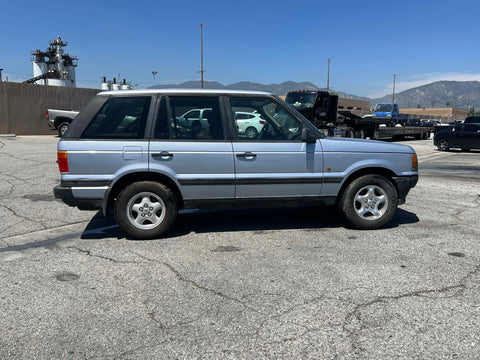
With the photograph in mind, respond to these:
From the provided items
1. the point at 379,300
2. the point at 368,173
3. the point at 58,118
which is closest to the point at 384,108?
the point at 58,118

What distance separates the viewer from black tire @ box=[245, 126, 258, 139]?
5.20 metres

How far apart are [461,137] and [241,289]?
1884cm

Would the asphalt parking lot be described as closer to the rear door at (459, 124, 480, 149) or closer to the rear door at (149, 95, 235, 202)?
the rear door at (149, 95, 235, 202)

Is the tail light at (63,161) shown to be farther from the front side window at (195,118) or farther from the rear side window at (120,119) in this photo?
the front side window at (195,118)

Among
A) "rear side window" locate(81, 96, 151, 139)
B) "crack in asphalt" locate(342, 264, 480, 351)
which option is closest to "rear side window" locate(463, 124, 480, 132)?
"crack in asphalt" locate(342, 264, 480, 351)

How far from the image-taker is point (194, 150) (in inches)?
197

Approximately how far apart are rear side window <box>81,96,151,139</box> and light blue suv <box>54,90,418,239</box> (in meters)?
0.01

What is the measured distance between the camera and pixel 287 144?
522 centimetres

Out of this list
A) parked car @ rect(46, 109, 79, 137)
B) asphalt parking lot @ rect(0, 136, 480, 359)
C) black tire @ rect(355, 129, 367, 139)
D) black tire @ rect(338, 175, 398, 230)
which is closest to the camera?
asphalt parking lot @ rect(0, 136, 480, 359)

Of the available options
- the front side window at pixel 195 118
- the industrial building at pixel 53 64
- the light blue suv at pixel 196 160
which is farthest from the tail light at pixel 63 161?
the industrial building at pixel 53 64

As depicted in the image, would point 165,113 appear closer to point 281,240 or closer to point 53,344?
point 281,240

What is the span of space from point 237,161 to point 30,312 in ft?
9.16

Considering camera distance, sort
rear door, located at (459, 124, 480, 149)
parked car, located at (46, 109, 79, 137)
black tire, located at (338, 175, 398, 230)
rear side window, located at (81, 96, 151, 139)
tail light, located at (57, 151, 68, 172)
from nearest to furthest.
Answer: tail light, located at (57, 151, 68, 172) → rear side window, located at (81, 96, 151, 139) → black tire, located at (338, 175, 398, 230) → rear door, located at (459, 124, 480, 149) → parked car, located at (46, 109, 79, 137)

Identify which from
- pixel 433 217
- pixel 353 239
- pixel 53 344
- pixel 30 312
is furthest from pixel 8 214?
pixel 433 217
